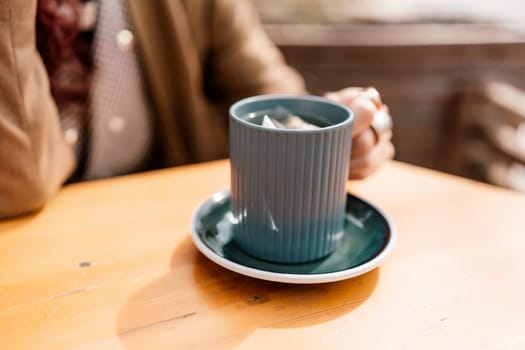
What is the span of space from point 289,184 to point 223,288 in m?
0.11

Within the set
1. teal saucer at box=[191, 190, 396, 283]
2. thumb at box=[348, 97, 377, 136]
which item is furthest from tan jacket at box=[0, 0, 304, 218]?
thumb at box=[348, 97, 377, 136]

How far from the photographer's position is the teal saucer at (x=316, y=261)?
0.44 meters

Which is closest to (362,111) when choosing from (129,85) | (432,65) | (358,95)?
(358,95)

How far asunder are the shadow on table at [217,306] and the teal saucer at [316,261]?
0.02 meters

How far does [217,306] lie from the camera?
1.41ft

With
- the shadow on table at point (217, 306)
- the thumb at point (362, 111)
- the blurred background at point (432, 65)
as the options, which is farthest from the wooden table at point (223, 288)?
the blurred background at point (432, 65)

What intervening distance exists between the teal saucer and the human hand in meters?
0.05

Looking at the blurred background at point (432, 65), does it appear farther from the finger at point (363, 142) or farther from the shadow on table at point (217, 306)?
the shadow on table at point (217, 306)

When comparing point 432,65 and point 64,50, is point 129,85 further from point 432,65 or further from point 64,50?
point 432,65

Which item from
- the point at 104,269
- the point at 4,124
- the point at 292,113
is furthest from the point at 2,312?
the point at 292,113

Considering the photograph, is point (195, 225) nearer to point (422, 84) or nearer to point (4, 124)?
point (4, 124)

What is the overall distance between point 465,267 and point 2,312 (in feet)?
1.35

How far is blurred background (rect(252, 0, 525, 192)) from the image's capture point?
1.37 metres

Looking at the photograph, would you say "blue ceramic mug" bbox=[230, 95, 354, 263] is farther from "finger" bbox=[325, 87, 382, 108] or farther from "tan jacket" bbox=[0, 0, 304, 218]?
"tan jacket" bbox=[0, 0, 304, 218]
